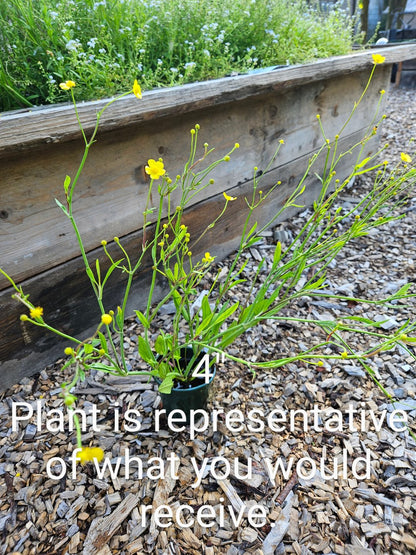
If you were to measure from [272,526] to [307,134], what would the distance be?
182 cm

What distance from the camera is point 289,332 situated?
1587 millimetres

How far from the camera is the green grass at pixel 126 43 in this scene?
1450mm

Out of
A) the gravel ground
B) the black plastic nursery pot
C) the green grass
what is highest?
the green grass

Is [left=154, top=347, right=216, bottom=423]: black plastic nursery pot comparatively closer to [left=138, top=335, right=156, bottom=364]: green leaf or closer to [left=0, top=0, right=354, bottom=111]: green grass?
[left=138, top=335, right=156, bottom=364]: green leaf

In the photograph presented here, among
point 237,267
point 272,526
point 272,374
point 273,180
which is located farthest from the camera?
point 273,180

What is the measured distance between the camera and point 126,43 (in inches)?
66.1

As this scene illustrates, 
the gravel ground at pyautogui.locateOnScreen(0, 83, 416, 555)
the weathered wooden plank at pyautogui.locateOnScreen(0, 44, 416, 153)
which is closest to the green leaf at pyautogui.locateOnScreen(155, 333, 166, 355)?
the gravel ground at pyautogui.locateOnScreen(0, 83, 416, 555)

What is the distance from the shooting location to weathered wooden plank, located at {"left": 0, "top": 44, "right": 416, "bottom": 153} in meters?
1.06

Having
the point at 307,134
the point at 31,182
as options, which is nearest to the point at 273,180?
the point at 307,134

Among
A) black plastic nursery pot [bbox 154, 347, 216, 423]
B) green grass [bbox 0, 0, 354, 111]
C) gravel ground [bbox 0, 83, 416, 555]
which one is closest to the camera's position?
gravel ground [bbox 0, 83, 416, 555]

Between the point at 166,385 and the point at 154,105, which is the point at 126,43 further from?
the point at 166,385

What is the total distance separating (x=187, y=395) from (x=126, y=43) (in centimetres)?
143

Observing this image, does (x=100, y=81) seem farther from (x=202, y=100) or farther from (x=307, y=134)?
(x=307, y=134)

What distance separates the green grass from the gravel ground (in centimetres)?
98
